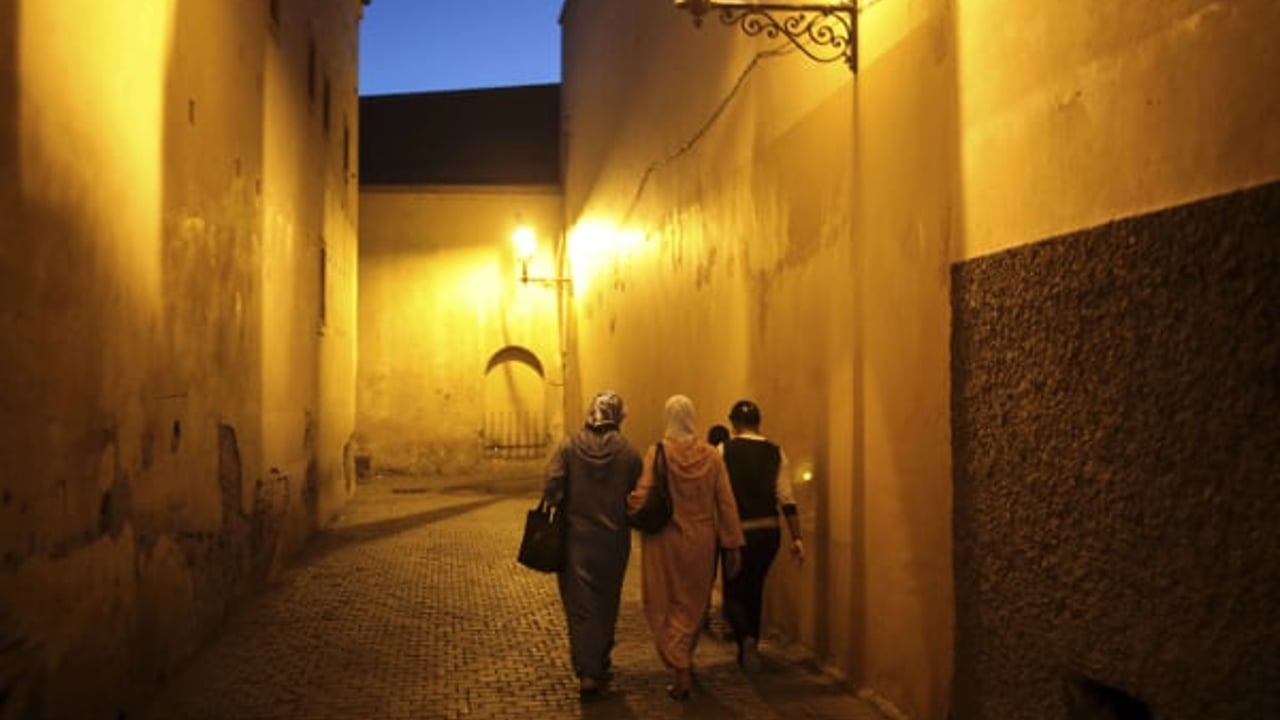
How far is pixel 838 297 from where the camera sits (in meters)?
6.53

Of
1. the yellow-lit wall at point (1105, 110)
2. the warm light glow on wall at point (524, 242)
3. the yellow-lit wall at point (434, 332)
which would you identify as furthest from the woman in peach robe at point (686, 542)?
the yellow-lit wall at point (434, 332)

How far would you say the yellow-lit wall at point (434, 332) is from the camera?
2189 cm

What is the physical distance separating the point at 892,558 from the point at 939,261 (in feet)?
4.87

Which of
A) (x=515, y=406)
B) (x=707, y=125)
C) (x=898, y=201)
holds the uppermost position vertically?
(x=707, y=125)

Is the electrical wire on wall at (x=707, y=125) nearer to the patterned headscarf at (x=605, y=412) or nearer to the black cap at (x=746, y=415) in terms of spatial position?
the black cap at (x=746, y=415)

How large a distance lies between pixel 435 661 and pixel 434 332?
1512cm

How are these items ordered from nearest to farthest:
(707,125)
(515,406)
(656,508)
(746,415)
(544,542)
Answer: (656,508) → (544,542) → (746,415) → (707,125) → (515,406)

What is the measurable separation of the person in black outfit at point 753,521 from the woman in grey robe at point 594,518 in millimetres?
661

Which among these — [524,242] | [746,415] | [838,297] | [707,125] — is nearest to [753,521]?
[746,415]

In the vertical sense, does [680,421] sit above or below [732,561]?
above

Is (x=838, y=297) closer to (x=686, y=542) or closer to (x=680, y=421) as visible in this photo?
(x=680, y=421)

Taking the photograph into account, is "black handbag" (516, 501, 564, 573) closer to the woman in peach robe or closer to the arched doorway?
the woman in peach robe

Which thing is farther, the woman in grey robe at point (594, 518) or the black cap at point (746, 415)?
the black cap at point (746, 415)

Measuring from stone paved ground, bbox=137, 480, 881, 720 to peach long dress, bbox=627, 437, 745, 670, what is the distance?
17.3 inches
